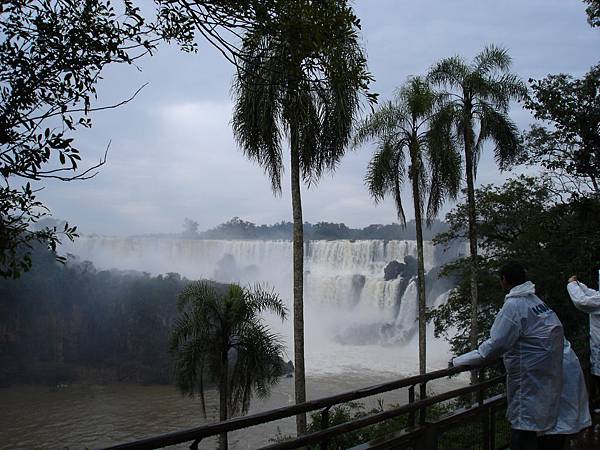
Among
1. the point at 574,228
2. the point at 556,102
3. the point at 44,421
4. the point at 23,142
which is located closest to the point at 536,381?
the point at 23,142

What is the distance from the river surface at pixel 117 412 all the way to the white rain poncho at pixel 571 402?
16.0 metres

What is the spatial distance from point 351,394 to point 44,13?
2630 mm

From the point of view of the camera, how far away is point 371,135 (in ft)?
47.4

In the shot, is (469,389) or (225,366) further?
(225,366)

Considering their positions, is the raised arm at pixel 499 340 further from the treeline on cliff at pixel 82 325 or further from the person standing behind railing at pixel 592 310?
the treeline on cliff at pixel 82 325

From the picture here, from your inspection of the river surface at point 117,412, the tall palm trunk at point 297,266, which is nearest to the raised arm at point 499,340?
the tall palm trunk at point 297,266

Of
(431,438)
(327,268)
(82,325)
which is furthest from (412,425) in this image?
(82,325)

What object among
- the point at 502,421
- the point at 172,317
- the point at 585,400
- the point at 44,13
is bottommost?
the point at 172,317

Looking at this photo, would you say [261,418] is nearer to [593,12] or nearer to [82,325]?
[593,12]

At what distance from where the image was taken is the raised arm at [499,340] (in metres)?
2.92

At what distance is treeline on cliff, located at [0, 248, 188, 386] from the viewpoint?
3681cm

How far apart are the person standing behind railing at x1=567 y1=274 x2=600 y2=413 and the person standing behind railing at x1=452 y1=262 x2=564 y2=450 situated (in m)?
1.58

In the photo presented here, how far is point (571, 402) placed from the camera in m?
3.21

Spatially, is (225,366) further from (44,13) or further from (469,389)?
(44,13)
